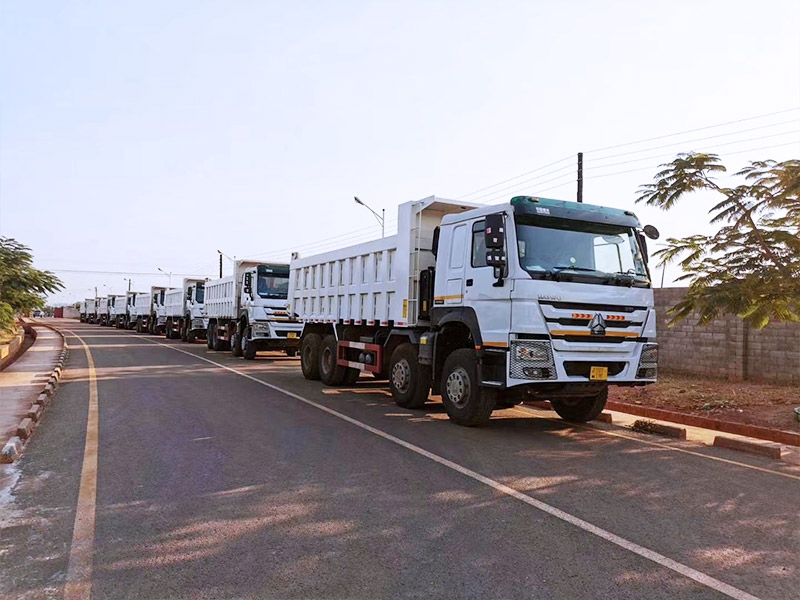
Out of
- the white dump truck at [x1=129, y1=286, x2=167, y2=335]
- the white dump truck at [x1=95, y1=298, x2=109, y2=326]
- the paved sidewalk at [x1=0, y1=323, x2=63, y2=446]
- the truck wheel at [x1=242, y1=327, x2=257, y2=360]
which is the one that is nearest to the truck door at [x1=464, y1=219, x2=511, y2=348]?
the paved sidewalk at [x1=0, y1=323, x2=63, y2=446]

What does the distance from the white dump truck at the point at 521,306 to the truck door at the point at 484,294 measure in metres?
0.02

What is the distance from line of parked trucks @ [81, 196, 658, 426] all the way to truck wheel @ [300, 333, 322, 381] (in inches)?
101

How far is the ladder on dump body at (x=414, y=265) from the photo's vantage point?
417 inches

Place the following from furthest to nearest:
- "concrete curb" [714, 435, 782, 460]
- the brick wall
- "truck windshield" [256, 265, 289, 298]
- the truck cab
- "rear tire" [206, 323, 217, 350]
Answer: "rear tire" [206, 323, 217, 350], "truck windshield" [256, 265, 289, 298], the brick wall, the truck cab, "concrete curb" [714, 435, 782, 460]

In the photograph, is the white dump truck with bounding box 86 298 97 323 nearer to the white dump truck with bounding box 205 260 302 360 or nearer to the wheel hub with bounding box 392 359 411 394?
the white dump truck with bounding box 205 260 302 360

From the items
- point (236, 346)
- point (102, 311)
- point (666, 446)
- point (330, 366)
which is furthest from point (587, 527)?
point (102, 311)

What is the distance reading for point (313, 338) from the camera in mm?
15148

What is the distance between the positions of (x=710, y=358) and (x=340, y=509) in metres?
13.0

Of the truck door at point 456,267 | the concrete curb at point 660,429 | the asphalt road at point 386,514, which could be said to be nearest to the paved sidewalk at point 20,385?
the asphalt road at point 386,514

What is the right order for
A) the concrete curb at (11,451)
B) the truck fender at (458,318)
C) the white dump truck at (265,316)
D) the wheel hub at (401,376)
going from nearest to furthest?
the concrete curb at (11,451)
the truck fender at (458,318)
the wheel hub at (401,376)
the white dump truck at (265,316)

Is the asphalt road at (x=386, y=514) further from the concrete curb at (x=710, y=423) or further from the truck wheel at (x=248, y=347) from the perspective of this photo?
the truck wheel at (x=248, y=347)

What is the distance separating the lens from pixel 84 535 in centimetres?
448

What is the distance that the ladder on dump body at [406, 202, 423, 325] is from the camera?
10.6 m

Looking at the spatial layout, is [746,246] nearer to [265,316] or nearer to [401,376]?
[401,376]
